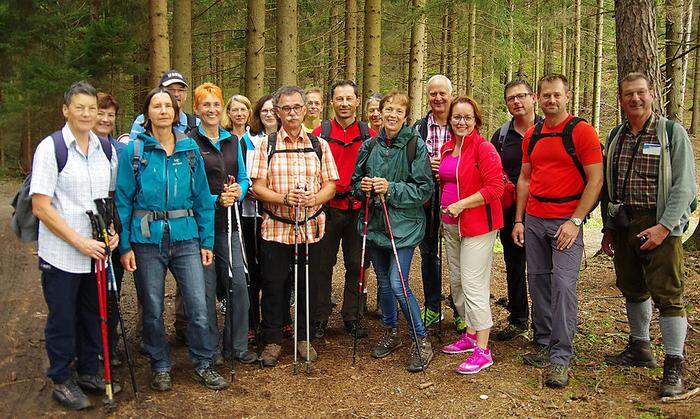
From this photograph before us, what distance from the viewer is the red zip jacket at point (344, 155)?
576 centimetres

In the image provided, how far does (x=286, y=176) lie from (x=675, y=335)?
11.5 ft

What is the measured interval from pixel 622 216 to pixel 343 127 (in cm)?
288

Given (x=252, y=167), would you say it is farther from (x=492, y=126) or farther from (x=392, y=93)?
(x=492, y=126)

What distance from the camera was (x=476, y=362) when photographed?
15.7 ft

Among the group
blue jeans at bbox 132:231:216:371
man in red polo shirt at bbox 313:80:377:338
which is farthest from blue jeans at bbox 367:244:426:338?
blue jeans at bbox 132:231:216:371

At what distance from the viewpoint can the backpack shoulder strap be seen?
395 centimetres

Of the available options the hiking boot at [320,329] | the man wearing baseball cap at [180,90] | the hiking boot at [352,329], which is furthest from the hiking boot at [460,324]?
the man wearing baseball cap at [180,90]

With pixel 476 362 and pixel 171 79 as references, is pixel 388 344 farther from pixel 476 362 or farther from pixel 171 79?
pixel 171 79

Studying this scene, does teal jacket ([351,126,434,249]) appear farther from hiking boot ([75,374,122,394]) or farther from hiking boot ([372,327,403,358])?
hiking boot ([75,374,122,394])

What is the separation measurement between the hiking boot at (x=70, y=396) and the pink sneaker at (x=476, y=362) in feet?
10.0

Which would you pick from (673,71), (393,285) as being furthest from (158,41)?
(673,71)

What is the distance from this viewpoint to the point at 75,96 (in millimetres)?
4039

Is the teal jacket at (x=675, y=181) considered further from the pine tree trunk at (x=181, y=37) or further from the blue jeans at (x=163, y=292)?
the pine tree trunk at (x=181, y=37)

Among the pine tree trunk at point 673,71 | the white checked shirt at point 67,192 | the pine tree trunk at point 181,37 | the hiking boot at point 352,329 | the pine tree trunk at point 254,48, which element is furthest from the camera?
the pine tree trunk at point 181,37
